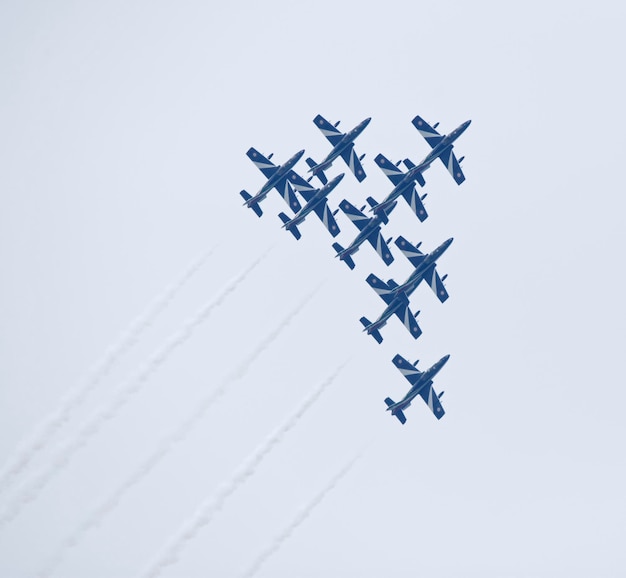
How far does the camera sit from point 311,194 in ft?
442

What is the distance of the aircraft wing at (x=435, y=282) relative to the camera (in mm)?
136250

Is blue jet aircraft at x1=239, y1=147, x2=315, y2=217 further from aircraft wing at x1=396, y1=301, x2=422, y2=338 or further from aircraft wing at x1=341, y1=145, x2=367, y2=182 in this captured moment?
aircraft wing at x1=396, y1=301, x2=422, y2=338

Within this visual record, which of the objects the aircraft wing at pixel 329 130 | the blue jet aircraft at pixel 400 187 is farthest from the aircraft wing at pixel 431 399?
the aircraft wing at pixel 329 130

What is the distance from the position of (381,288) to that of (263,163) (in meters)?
15.4

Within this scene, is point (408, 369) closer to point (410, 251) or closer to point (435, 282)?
point (435, 282)

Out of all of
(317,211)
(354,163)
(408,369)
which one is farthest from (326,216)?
(408,369)

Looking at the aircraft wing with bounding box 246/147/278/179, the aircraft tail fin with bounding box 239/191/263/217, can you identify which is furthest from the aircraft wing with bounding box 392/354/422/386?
the aircraft wing with bounding box 246/147/278/179

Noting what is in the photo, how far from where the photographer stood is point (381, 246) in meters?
136

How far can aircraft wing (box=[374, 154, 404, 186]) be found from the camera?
135125 mm

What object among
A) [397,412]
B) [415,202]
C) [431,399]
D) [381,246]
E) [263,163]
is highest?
[415,202]

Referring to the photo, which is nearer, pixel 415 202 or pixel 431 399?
pixel 415 202

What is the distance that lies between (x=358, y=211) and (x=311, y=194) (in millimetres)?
4463

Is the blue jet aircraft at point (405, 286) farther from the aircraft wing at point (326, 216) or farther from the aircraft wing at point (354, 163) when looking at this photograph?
the aircraft wing at point (354, 163)

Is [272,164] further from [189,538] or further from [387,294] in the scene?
[189,538]
